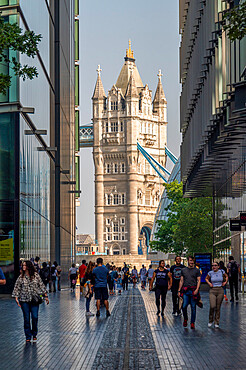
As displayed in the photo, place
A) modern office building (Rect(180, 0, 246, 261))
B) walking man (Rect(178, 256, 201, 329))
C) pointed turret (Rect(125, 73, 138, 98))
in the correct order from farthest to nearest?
1. pointed turret (Rect(125, 73, 138, 98))
2. modern office building (Rect(180, 0, 246, 261))
3. walking man (Rect(178, 256, 201, 329))

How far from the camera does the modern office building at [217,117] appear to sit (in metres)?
21.3

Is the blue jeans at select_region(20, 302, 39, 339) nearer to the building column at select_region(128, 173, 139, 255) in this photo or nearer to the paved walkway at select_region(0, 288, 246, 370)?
the paved walkway at select_region(0, 288, 246, 370)

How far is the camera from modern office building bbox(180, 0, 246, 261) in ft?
69.8

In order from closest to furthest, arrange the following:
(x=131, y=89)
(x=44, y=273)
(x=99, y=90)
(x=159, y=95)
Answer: (x=44, y=273), (x=131, y=89), (x=99, y=90), (x=159, y=95)

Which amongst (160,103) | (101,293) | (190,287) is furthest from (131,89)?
(190,287)

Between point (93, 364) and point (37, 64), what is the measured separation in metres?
25.6

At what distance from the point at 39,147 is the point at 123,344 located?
22758mm

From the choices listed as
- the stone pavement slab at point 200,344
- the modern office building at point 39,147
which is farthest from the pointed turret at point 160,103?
the stone pavement slab at point 200,344

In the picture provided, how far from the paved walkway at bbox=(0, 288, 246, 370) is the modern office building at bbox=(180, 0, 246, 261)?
554cm

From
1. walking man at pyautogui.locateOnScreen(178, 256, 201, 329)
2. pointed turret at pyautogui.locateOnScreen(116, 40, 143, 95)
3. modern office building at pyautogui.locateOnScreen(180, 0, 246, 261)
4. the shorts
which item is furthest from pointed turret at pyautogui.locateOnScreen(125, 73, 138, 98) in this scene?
walking man at pyautogui.locateOnScreen(178, 256, 201, 329)

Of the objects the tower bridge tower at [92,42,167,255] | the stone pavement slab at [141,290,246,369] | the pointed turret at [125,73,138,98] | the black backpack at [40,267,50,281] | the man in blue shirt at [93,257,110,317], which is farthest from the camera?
the pointed turret at [125,73,138,98]

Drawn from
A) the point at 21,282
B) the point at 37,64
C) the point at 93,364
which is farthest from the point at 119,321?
the point at 37,64

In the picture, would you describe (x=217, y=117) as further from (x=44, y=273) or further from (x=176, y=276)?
(x=44, y=273)

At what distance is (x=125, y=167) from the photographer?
599 feet
